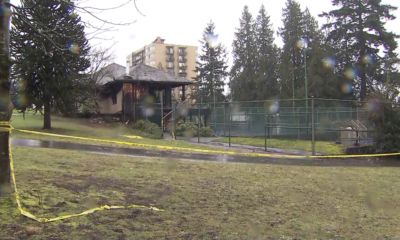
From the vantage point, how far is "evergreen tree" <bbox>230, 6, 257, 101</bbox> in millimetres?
60859

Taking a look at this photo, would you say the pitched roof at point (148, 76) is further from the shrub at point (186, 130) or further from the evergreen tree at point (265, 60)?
the evergreen tree at point (265, 60)

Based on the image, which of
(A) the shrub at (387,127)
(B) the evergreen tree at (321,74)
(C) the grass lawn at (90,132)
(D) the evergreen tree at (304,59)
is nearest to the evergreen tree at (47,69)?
(C) the grass lawn at (90,132)

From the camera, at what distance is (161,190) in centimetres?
575

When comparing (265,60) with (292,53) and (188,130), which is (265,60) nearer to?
(292,53)

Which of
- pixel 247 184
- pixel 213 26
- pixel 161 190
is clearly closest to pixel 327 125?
pixel 247 184

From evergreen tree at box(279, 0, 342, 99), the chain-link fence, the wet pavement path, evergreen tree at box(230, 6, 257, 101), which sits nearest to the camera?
the wet pavement path

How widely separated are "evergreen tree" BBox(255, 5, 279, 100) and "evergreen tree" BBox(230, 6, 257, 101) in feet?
3.48

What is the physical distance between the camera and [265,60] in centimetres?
5831

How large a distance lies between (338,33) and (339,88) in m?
7.27

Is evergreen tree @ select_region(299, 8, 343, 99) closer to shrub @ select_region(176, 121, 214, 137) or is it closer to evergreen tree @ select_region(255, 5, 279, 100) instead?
evergreen tree @ select_region(255, 5, 279, 100)

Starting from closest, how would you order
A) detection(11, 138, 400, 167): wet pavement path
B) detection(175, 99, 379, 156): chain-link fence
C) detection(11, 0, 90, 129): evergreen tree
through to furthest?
1. detection(11, 138, 400, 167): wet pavement path
2. detection(11, 0, 90, 129): evergreen tree
3. detection(175, 99, 379, 156): chain-link fence

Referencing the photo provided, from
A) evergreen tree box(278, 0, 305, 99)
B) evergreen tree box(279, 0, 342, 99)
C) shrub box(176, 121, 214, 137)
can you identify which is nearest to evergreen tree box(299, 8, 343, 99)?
evergreen tree box(279, 0, 342, 99)

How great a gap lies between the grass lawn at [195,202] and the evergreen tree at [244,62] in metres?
52.7

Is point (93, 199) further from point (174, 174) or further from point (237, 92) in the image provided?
point (237, 92)
